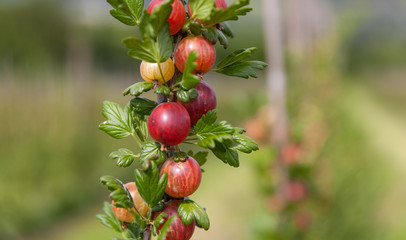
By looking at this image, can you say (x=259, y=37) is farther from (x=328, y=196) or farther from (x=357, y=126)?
(x=328, y=196)

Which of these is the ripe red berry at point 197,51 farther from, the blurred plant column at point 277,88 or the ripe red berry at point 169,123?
the blurred plant column at point 277,88

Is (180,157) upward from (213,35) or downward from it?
downward

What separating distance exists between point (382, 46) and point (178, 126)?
2026 cm

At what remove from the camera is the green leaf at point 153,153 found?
1.38 feet

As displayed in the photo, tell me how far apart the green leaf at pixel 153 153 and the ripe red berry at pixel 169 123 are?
19 millimetres

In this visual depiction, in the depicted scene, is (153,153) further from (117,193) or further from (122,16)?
(122,16)

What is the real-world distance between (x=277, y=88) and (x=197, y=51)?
4.26 ft

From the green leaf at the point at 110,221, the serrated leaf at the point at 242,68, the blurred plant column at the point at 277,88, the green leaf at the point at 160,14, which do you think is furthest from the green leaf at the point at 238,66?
the blurred plant column at the point at 277,88

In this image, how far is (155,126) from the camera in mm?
414

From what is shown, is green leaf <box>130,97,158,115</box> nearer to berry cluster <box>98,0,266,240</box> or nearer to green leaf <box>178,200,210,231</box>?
berry cluster <box>98,0,266,240</box>

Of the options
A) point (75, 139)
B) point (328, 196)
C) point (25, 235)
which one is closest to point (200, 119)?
point (328, 196)

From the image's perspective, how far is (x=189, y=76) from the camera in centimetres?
39

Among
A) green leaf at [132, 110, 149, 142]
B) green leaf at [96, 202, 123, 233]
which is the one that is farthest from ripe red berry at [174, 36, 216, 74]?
green leaf at [96, 202, 123, 233]

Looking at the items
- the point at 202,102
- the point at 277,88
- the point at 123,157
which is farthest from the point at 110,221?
the point at 277,88
